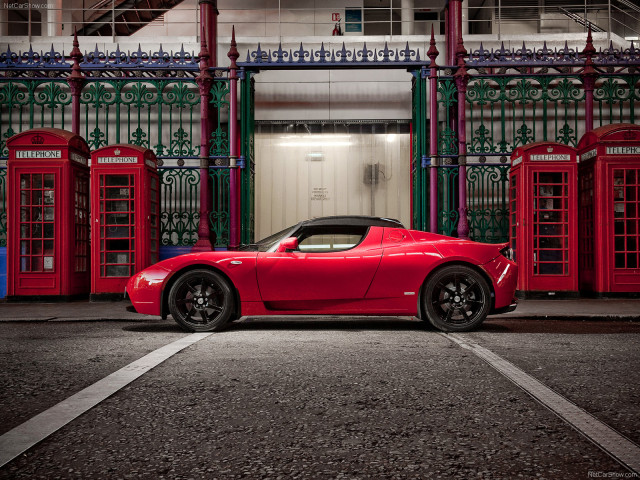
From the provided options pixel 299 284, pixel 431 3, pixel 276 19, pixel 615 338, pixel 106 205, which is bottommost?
pixel 615 338

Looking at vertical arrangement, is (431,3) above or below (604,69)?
above

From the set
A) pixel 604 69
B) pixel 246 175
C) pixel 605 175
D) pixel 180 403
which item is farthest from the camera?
pixel 604 69

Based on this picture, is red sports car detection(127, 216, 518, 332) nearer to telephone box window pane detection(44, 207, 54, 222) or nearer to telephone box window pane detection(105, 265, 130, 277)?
telephone box window pane detection(105, 265, 130, 277)

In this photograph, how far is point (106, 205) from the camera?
10305 millimetres

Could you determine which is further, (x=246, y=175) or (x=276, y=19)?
(x=276, y=19)

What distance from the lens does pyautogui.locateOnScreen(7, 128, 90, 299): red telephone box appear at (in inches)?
405

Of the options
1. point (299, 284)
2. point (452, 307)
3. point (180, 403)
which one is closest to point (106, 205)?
point (299, 284)

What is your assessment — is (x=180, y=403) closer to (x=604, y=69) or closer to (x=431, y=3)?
(x=604, y=69)

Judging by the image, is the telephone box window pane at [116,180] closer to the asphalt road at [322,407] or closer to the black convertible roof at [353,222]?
the black convertible roof at [353,222]

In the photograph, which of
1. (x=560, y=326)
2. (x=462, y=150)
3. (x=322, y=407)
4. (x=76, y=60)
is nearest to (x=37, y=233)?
(x=76, y=60)

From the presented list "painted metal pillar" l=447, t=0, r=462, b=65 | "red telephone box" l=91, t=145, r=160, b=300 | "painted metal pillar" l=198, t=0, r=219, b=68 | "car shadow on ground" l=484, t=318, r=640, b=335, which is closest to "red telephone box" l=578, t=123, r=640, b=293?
"car shadow on ground" l=484, t=318, r=640, b=335

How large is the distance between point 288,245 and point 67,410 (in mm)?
3604

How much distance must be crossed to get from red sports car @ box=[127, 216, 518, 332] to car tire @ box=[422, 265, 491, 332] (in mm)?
10

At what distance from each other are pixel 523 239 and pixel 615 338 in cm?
449
